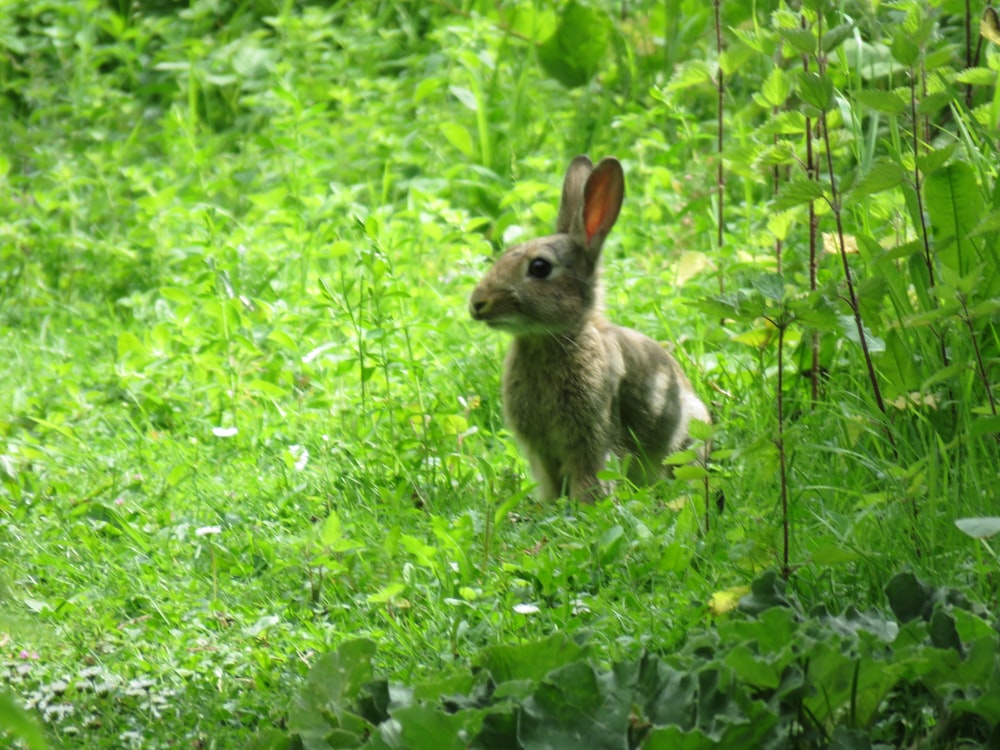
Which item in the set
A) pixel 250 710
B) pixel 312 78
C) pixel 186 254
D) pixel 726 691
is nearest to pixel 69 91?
pixel 312 78

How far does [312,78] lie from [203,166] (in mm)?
1167

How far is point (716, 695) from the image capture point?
254 cm

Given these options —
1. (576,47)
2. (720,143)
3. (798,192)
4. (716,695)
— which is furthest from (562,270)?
(576,47)

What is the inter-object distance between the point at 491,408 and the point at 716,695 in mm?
2593

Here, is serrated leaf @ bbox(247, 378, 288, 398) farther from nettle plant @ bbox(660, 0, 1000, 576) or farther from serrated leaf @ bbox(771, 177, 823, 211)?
serrated leaf @ bbox(771, 177, 823, 211)

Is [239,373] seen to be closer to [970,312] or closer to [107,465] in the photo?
[107,465]

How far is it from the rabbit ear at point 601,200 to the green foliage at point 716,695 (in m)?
2.21

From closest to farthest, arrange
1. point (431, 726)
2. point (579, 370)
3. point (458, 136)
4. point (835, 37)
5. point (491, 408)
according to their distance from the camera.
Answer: point (431, 726) → point (835, 37) → point (579, 370) → point (491, 408) → point (458, 136)

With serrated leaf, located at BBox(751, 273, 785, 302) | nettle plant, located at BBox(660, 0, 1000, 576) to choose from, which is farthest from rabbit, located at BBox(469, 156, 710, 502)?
serrated leaf, located at BBox(751, 273, 785, 302)

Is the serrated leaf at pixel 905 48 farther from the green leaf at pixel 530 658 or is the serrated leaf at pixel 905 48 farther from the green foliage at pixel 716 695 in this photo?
the green leaf at pixel 530 658

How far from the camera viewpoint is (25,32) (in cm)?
891

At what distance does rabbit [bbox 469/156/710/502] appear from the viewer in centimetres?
450

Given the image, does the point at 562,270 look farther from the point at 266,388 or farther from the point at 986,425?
the point at 986,425

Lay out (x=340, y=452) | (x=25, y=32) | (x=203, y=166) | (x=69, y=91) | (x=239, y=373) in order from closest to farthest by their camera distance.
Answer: (x=340, y=452) < (x=239, y=373) < (x=203, y=166) < (x=69, y=91) < (x=25, y=32)
